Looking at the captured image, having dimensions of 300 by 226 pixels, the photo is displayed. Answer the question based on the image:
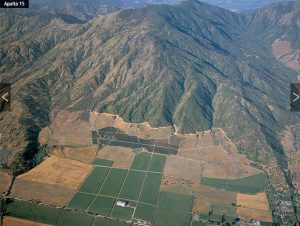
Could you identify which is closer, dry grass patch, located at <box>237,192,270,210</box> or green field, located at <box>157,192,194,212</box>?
green field, located at <box>157,192,194,212</box>

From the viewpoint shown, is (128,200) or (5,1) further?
(128,200)

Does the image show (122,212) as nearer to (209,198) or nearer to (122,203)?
(122,203)

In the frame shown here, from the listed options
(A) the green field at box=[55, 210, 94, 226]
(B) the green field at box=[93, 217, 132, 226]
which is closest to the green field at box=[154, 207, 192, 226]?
(B) the green field at box=[93, 217, 132, 226]

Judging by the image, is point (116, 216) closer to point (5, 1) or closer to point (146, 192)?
point (146, 192)

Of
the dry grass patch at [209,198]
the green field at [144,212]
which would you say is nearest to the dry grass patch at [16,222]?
the green field at [144,212]

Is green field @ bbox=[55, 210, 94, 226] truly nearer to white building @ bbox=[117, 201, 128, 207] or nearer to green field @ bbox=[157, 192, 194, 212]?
white building @ bbox=[117, 201, 128, 207]

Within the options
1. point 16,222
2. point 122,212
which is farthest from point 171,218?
point 16,222

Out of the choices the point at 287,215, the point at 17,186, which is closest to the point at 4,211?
the point at 17,186
